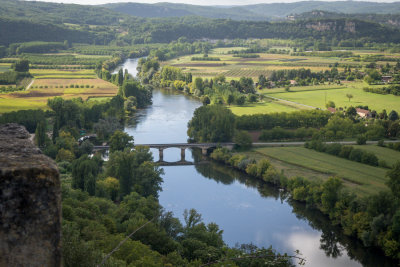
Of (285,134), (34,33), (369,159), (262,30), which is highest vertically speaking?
(34,33)

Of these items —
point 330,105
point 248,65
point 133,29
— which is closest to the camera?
point 330,105

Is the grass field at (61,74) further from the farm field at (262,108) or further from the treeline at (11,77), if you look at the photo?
the farm field at (262,108)

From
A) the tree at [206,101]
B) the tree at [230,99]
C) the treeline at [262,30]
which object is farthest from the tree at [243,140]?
the treeline at [262,30]

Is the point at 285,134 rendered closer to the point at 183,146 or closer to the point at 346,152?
the point at 346,152

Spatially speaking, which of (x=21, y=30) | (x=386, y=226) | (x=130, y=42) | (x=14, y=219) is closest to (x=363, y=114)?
(x=386, y=226)

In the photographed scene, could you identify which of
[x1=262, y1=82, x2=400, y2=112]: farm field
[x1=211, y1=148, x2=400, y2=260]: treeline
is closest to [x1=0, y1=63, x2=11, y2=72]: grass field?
[x1=262, y1=82, x2=400, y2=112]: farm field

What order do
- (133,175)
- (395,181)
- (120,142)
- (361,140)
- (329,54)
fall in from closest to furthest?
(395,181)
(133,175)
(120,142)
(361,140)
(329,54)

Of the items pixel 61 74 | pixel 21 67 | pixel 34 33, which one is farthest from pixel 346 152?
pixel 34 33

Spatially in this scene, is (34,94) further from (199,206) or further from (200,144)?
(199,206)
